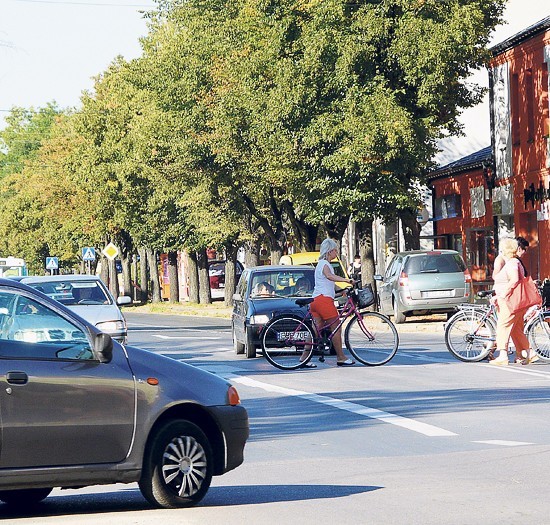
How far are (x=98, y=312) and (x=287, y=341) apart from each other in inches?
134

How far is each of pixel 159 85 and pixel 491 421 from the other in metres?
37.8

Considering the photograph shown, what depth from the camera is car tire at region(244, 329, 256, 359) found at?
23703 mm

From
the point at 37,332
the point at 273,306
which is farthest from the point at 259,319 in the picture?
the point at 37,332

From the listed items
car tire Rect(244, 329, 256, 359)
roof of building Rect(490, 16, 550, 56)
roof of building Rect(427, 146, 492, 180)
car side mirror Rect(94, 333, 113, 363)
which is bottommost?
car tire Rect(244, 329, 256, 359)

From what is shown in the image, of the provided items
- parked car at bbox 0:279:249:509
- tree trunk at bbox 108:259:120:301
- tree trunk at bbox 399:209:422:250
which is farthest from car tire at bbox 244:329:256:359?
tree trunk at bbox 108:259:120:301

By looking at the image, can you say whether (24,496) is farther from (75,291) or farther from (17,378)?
(75,291)

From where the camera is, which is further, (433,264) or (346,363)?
(433,264)

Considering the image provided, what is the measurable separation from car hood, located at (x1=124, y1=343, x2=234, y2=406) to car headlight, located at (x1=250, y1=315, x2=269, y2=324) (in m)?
14.4

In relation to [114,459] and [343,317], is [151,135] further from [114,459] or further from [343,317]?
[114,459]

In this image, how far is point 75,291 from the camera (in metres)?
23.9

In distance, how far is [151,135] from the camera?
52594 mm

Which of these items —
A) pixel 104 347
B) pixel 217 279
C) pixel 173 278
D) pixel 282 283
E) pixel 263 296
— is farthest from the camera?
pixel 217 279

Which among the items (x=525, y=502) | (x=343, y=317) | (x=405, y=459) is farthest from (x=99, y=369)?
(x=343, y=317)

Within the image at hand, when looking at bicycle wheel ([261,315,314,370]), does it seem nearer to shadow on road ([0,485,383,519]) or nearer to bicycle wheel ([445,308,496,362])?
bicycle wheel ([445,308,496,362])
